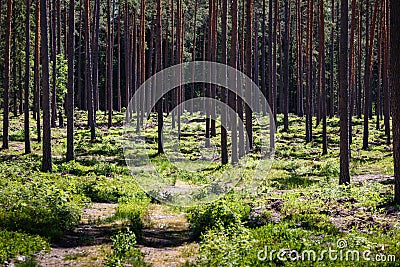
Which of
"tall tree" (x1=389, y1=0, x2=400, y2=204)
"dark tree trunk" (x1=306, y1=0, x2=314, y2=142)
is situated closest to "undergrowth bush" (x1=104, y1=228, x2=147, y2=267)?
"tall tree" (x1=389, y1=0, x2=400, y2=204)

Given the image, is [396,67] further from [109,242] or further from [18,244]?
[18,244]

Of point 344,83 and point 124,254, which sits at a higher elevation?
point 344,83

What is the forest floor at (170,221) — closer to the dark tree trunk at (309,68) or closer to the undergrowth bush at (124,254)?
the undergrowth bush at (124,254)

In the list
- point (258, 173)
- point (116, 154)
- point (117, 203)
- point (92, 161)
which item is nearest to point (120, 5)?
point (116, 154)

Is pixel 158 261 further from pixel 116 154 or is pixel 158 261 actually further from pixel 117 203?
pixel 116 154

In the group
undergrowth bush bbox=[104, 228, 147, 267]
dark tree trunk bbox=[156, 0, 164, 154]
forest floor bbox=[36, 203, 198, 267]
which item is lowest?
forest floor bbox=[36, 203, 198, 267]

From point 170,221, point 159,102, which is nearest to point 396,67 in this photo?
point 170,221

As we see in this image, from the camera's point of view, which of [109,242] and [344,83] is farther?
[344,83]

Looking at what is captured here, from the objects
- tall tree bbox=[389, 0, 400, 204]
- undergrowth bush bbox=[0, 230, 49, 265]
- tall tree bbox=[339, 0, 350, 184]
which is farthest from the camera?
tall tree bbox=[339, 0, 350, 184]

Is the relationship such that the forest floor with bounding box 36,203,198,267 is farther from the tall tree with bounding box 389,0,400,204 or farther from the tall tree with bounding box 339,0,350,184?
the tall tree with bounding box 339,0,350,184

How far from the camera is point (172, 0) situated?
125 ft

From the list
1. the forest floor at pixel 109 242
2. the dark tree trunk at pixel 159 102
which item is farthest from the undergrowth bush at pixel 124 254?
the dark tree trunk at pixel 159 102

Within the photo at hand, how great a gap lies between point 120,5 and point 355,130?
2346 centimetres

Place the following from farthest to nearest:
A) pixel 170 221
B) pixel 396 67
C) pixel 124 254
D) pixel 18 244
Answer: pixel 170 221, pixel 396 67, pixel 18 244, pixel 124 254
